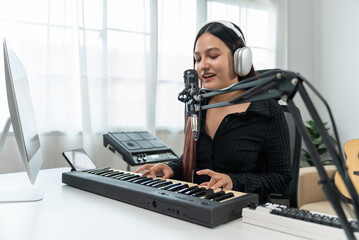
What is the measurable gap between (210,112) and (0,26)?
5.55 feet

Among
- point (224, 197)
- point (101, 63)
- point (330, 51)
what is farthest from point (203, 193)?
point (330, 51)

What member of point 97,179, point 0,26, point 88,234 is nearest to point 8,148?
point 0,26

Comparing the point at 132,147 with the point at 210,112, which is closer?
the point at 210,112

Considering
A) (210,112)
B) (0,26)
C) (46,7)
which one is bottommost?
(210,112)

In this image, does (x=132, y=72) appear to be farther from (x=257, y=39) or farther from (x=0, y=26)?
(x=257, y=39)

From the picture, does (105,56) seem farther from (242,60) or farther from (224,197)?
(224,197)

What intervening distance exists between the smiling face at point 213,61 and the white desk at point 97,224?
1.72 feet

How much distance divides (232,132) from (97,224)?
65 centimetres

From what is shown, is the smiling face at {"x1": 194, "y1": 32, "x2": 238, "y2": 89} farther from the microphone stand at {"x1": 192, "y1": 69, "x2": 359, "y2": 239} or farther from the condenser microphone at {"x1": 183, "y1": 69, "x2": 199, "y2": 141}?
the microphone stand at {"x1": 192, "y1": 69, "x2": 359, "y2": 239}

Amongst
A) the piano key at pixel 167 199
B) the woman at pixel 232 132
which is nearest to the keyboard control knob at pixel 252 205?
the piano key at pixel 167 199

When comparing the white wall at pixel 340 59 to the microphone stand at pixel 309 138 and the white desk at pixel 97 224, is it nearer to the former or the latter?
the white desk at pixel 97 224

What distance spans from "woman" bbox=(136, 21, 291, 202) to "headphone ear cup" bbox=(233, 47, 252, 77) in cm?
3

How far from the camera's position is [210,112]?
123cm

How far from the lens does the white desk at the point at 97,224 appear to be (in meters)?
0.56
